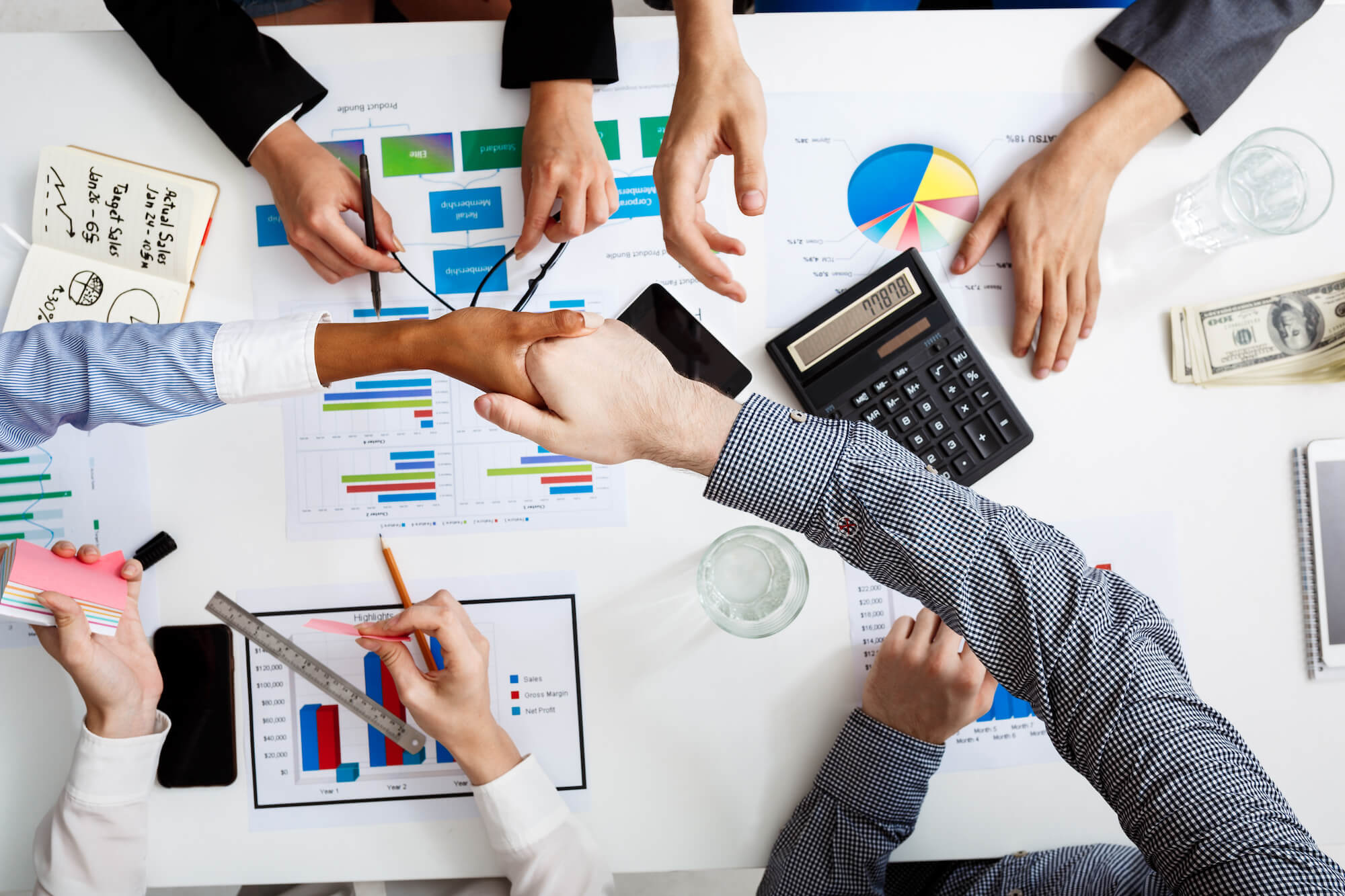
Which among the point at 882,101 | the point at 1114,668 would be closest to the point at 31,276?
the point at 882,101

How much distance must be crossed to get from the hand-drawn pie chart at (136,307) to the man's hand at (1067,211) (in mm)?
899

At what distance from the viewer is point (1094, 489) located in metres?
0.93

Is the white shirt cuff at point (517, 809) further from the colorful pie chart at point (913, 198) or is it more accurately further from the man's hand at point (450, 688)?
the colorful pie chart at point (913, 198)

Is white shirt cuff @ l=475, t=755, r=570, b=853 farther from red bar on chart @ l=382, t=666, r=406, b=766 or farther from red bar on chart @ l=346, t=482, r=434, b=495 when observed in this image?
red bar on chart @ l=346, t=482, r=434, b=495

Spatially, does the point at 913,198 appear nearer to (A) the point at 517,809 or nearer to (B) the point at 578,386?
(B) the point at 578,386

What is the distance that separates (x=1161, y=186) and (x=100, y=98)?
1204 mm

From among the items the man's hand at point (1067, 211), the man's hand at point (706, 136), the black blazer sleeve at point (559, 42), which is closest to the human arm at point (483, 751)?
the man's hand at point (706, 136)

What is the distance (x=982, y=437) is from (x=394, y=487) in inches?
25.8

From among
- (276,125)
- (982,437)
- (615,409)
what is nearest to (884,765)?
(982,437)

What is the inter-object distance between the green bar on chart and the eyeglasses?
102 millimetres

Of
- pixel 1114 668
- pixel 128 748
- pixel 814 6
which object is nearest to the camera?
pixel 1114 668

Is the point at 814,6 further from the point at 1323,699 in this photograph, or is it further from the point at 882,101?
the point at 1323,699

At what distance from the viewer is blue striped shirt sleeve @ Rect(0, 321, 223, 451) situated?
0.76 metres

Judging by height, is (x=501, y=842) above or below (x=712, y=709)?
below
